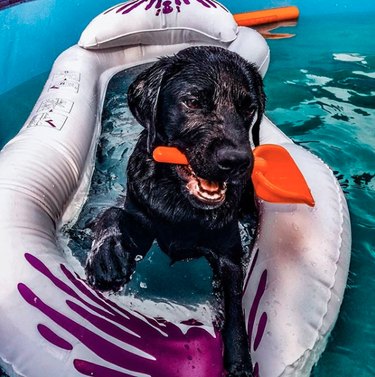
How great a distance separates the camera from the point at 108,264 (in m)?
2.62

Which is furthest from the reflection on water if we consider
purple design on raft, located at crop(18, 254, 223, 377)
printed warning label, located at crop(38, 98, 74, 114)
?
printed warning label, located at crop(38, 98, 74, 114)

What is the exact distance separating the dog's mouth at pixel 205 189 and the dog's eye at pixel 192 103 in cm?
23

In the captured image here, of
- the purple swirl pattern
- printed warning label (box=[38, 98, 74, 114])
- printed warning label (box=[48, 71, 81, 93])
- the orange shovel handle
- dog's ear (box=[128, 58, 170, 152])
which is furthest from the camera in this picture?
the orange shovel handle

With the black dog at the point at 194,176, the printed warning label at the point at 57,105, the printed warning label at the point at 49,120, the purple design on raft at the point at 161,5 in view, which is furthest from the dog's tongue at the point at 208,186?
the purple design on raft at the point at 161,5

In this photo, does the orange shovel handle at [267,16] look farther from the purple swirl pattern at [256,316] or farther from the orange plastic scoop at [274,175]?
the purple swirl pattern at [256,316]

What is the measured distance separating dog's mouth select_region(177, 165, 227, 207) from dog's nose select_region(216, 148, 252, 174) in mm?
195

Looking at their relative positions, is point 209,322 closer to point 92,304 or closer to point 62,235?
point 92,304

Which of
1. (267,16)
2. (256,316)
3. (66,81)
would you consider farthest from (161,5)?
(256,316)

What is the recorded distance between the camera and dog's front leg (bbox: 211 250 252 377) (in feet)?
7.16

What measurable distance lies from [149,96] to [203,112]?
0.87 ft

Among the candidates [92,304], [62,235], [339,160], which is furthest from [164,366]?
[339,160]

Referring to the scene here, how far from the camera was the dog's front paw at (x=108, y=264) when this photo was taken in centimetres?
262

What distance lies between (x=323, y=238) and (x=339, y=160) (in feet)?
5.64

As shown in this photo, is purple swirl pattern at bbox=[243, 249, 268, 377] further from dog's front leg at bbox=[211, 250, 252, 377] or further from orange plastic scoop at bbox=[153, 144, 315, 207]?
orange plastic scoop at bbox=[153, 144, 315, 207]
